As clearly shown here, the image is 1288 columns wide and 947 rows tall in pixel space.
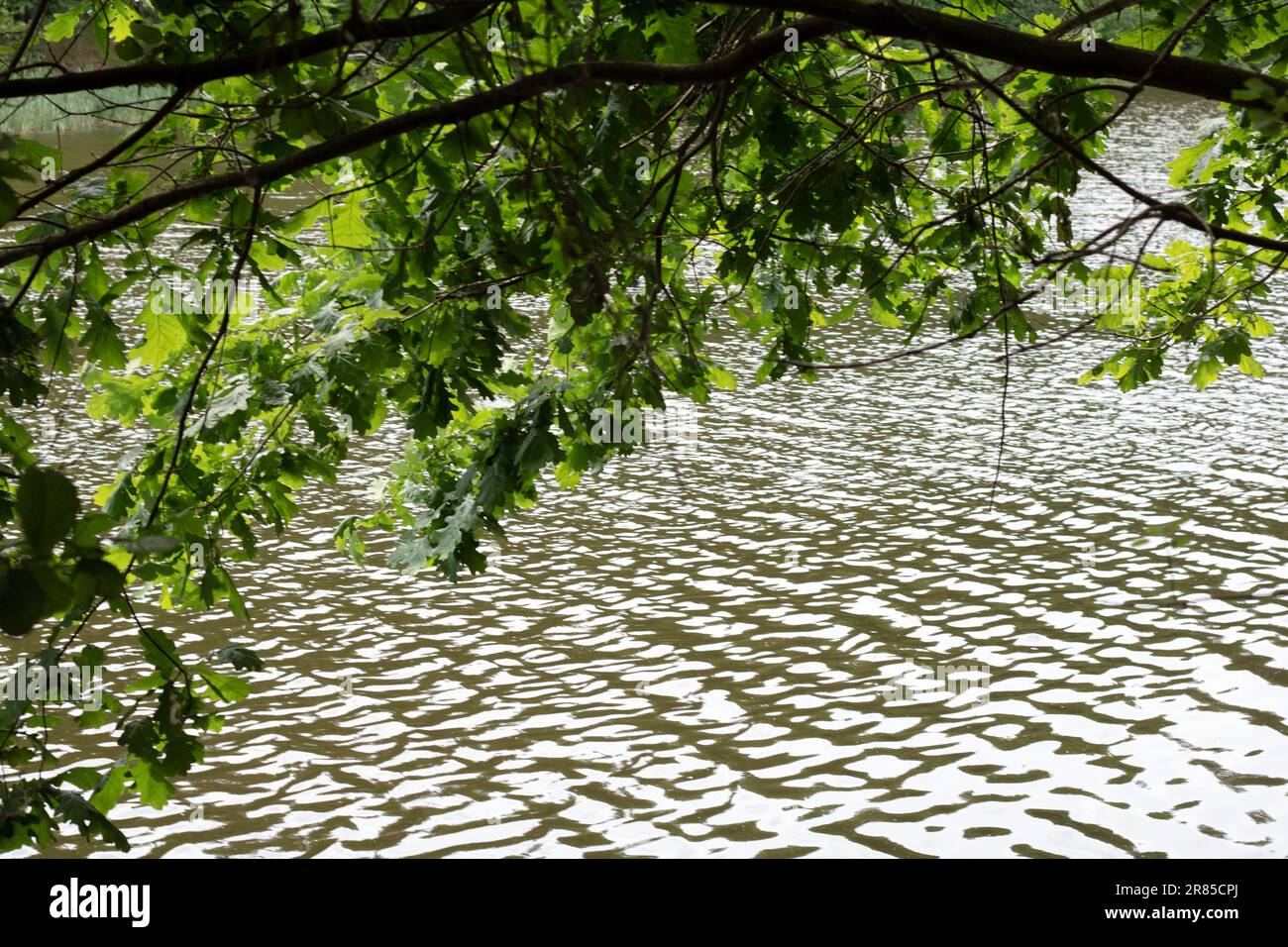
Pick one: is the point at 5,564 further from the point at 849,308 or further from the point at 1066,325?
the point at 1066,325

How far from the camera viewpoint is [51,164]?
436 centimetres

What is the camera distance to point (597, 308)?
4.07 metres

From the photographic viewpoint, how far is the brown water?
841 cm

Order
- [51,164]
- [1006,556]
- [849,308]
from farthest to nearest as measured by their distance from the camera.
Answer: [1006,556], [849,308], [51,164]

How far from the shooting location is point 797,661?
10.6m

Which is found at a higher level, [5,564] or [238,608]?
[5,564]

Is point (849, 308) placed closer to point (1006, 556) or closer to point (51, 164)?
point (51, 164)

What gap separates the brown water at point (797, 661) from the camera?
8414 millimetres

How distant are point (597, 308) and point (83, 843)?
20.0ft
